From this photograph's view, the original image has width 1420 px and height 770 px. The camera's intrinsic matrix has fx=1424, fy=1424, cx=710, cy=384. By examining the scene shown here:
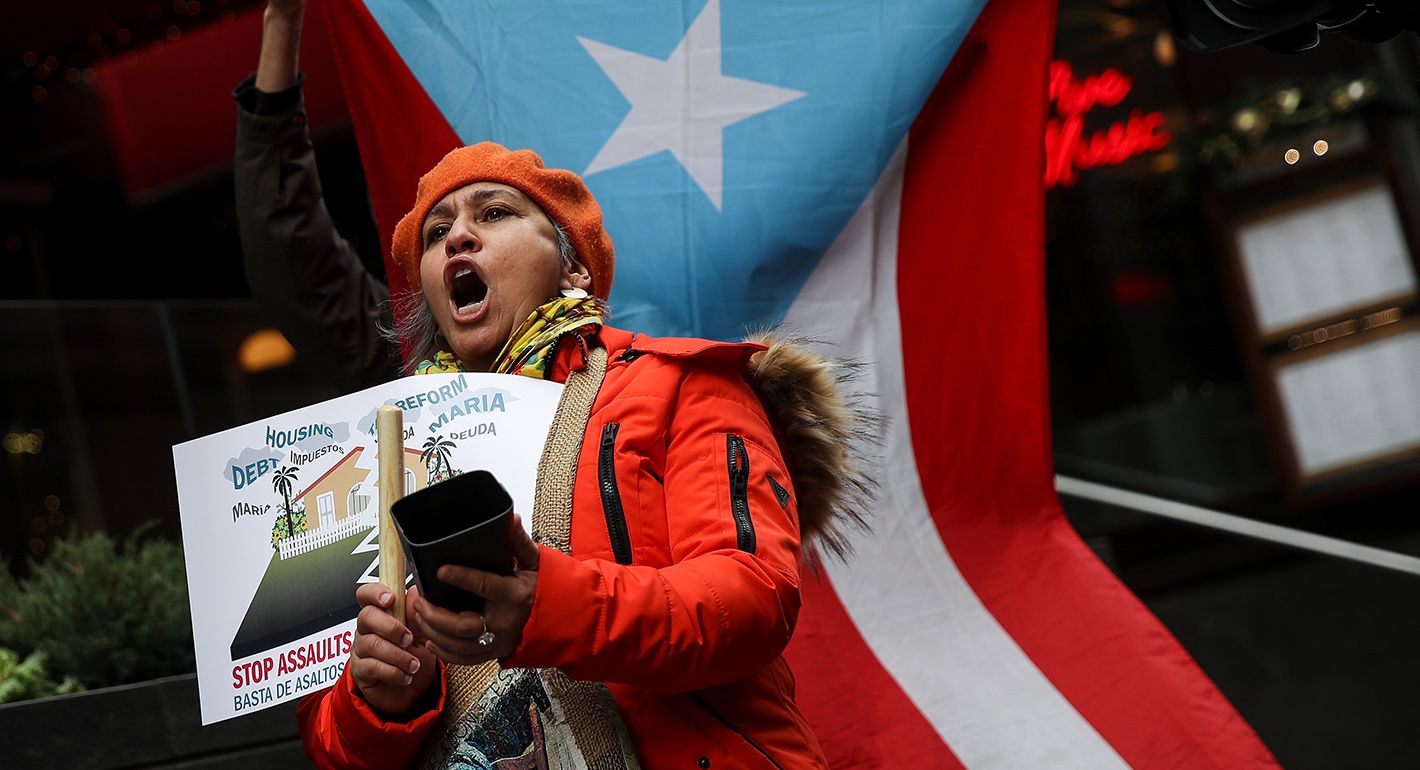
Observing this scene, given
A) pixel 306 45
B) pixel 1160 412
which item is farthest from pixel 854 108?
pixel 1160 412

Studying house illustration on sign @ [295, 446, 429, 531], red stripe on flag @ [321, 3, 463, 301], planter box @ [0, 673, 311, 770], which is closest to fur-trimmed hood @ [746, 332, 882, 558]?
house illustration on sign @ [295, 446, 429, 531]

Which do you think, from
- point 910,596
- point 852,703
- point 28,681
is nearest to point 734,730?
point 852,703

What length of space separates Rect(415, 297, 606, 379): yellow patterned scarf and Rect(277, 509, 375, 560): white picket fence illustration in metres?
0.34

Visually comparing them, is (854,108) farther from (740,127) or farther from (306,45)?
(306,45)

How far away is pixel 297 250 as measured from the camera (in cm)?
341

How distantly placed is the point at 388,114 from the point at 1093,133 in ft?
28.0

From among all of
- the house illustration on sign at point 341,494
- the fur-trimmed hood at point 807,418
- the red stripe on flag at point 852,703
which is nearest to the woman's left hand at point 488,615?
the house illustration on sign at point 341,494

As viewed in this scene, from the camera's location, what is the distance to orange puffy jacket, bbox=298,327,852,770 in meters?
1.74

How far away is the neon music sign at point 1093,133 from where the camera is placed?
10.7 m

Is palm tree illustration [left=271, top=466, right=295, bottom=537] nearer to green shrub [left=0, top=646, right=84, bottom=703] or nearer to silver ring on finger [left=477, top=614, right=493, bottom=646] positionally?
silver ring on finger [left=477, top=614, right=493, bottom=646]

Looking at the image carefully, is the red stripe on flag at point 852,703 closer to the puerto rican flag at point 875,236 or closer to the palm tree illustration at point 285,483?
the puerto rican flag at point 875,236

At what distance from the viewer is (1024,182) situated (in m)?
3.26

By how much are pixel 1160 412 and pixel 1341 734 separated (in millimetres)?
4056

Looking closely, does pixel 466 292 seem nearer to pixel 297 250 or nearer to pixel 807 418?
pixel 807 418
